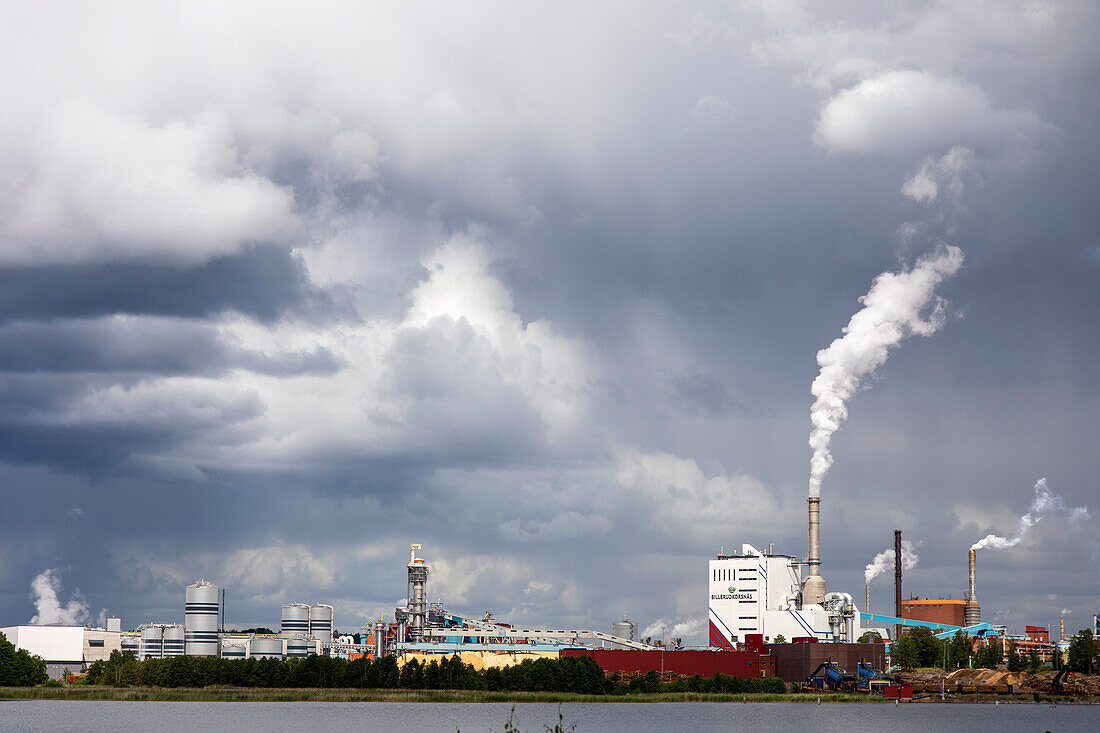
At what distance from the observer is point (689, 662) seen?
176 metres

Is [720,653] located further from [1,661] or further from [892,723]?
[1,661]

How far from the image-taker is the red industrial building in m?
175

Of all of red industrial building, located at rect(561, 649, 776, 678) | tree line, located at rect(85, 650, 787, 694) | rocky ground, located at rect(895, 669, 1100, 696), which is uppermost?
tree line, located at rect(85, 650, 787, 694)

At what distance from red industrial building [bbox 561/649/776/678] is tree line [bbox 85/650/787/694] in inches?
801

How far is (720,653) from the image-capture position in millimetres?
177250

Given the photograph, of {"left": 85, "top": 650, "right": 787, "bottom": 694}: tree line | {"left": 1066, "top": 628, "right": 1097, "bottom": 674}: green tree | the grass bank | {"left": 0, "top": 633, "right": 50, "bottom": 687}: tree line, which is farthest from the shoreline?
{"left": 1066, "top": 628, "right": 1097, "bottom": 674}: green tree

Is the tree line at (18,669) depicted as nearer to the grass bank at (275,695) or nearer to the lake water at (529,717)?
the lake water at (529,717)

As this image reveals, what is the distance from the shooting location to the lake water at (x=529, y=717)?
10731 cm

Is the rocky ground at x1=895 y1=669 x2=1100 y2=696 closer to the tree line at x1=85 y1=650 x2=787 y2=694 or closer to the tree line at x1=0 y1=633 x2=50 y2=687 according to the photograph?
the tree line at x1=85 y1=650 x2=787 y2=694

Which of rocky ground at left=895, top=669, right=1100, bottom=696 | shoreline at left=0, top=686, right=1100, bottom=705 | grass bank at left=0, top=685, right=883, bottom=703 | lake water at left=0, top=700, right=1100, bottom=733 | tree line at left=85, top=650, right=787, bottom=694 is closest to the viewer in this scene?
lake water at left=0, top=700, right=1100, bottom=733

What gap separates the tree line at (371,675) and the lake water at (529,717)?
2.80 metres

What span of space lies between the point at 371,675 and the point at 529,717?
23919 mm

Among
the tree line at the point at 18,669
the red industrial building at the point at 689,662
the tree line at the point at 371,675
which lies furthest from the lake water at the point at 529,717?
the red industrial building at the point at 689,662

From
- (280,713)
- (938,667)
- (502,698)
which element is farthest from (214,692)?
(938,667)
